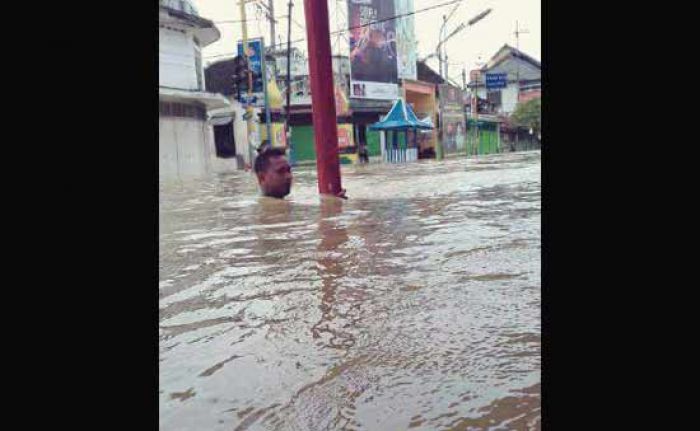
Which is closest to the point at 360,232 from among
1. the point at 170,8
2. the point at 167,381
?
the point at 167,381

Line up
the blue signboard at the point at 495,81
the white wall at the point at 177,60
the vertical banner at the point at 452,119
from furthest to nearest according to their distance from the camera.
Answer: the blue signboard at the point at 495,81 < the vertical banner at the point at 452,119 < the white wall at the point at 177,60

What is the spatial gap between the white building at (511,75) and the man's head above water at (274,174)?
39970 mm

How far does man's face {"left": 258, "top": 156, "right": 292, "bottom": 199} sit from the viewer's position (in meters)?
7.76

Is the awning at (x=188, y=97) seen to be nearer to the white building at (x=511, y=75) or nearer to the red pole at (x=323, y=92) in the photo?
the red pole at (x=323, y=92)

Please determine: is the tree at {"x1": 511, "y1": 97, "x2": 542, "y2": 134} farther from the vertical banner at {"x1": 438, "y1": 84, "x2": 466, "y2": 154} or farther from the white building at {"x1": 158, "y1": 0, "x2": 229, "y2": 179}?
the white building at {"x1": 158, "y1": 0, "x2": 229, "y2": 179}

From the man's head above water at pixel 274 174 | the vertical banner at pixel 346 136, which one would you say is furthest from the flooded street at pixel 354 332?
the vertical banner at pixel 346 136

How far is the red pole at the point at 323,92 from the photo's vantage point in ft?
23.3

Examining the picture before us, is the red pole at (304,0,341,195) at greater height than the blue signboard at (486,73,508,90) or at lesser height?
lesser

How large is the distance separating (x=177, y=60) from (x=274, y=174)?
15.3m

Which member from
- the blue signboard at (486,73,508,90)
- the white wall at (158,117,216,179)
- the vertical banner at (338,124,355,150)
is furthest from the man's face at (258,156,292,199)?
the blue signboard at (486,73,508,90)

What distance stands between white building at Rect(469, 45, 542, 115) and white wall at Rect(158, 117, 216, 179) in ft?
93.6

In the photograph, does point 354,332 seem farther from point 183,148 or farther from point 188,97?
point 183,148

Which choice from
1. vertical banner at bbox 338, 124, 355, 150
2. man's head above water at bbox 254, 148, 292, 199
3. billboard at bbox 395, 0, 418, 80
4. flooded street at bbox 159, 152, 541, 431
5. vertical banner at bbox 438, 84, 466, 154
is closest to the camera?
flooded street at bbox 159, 152, 541, 431
